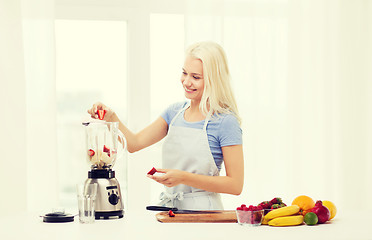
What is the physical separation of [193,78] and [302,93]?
151cm

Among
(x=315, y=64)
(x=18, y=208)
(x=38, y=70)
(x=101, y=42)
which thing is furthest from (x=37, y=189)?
(x=315, y=64)

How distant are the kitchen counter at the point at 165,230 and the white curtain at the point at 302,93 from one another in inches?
65.2

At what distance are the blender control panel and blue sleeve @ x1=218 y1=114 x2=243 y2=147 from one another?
0.58m

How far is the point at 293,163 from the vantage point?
11.7 ft

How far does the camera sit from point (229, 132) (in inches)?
89.0

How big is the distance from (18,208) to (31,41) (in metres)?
1.07

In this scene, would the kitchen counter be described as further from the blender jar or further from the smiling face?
the smiling face

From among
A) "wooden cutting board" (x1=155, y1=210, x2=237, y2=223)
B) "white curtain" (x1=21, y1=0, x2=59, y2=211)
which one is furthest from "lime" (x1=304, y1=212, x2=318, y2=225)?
"white curtain" (x1=21, y1=0, x2=59, y2=211)

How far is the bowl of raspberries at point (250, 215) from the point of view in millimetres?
1737

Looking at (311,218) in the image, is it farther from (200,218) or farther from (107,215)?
(107,215)

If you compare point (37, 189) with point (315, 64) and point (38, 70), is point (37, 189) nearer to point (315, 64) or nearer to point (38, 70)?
point (38, 70)

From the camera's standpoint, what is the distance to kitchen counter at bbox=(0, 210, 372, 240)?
158 cm

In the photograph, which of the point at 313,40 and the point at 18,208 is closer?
the point at 18,208

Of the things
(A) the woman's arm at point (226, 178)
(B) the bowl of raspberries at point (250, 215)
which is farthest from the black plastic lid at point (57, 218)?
(B) the bowl of raspberries at point (250, 215)
